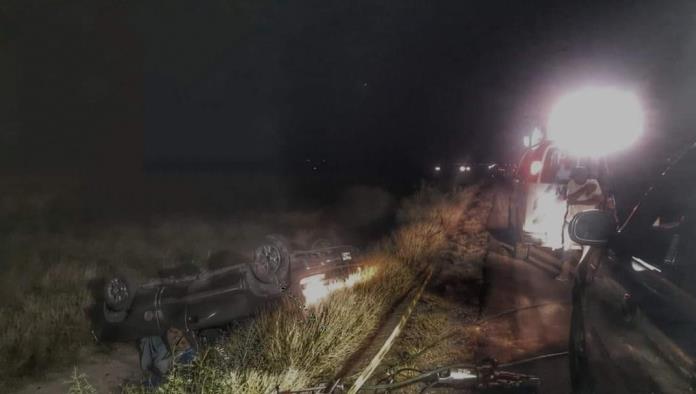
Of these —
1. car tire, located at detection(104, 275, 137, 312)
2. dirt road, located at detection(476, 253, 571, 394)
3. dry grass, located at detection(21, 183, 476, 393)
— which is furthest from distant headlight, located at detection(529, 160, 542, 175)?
car tire, located at detection(104, 275, 137, 312)

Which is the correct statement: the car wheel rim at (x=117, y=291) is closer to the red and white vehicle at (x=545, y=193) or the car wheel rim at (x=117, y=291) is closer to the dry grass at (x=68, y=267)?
the dry grass at (x=68, y=267)

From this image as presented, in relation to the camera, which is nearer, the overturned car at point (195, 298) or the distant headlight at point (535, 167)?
the overturned car at point (195, 298)

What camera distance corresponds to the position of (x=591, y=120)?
22.9 feet

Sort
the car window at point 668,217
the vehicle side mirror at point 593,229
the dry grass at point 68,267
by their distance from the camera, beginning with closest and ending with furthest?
the car window at point 668,217 → the vehicle side mirror at point 593,229 → the dry grass at point 68,267

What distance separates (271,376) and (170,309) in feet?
4.71

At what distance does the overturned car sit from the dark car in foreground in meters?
2.94

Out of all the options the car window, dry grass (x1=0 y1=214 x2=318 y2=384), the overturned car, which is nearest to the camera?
the car window

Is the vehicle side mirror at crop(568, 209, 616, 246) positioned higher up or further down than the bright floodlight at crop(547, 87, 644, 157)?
further down

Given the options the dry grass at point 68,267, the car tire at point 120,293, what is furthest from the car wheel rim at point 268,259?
the dry grass at point 68,267

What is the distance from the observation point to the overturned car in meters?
4.74

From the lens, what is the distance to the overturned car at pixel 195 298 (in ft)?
15.6

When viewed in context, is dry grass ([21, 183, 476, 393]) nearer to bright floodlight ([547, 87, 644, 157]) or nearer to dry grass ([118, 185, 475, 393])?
dry grass ([118, 185, 475, 393])

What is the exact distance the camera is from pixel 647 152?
352cm

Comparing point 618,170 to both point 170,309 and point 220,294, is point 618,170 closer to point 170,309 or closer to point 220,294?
point 220,294
